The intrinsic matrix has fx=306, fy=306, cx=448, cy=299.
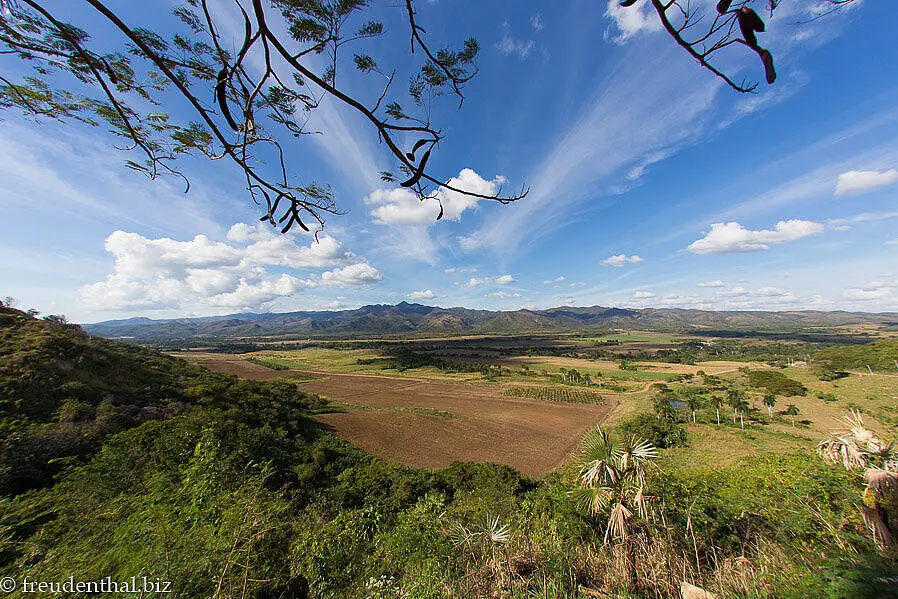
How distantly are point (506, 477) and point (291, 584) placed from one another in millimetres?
13819

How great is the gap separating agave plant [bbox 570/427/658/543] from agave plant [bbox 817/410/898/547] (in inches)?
100

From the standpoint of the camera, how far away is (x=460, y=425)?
119 feet

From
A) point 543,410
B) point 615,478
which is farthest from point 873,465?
point 543,410

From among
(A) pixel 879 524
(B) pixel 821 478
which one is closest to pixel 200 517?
(A) pixel 879 524

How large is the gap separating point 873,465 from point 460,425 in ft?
112

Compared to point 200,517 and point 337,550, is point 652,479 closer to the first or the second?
point 337,550

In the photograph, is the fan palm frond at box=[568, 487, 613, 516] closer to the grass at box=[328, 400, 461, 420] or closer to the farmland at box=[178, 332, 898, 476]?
the farmland at box=[178, 332, 898, 476]

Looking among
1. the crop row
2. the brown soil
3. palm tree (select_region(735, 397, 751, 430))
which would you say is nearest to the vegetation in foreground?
the brown soil

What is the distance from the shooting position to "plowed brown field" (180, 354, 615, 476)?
91.1ft

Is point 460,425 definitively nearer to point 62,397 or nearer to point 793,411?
point 62,397

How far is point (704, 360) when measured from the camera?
3489 inches

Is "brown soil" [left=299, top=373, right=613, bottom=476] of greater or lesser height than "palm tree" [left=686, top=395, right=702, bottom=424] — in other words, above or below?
below

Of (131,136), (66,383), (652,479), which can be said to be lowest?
(652,479)

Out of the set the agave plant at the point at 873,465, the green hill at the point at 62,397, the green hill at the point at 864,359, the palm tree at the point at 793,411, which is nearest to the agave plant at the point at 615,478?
the agave plant at the point at 873,465
